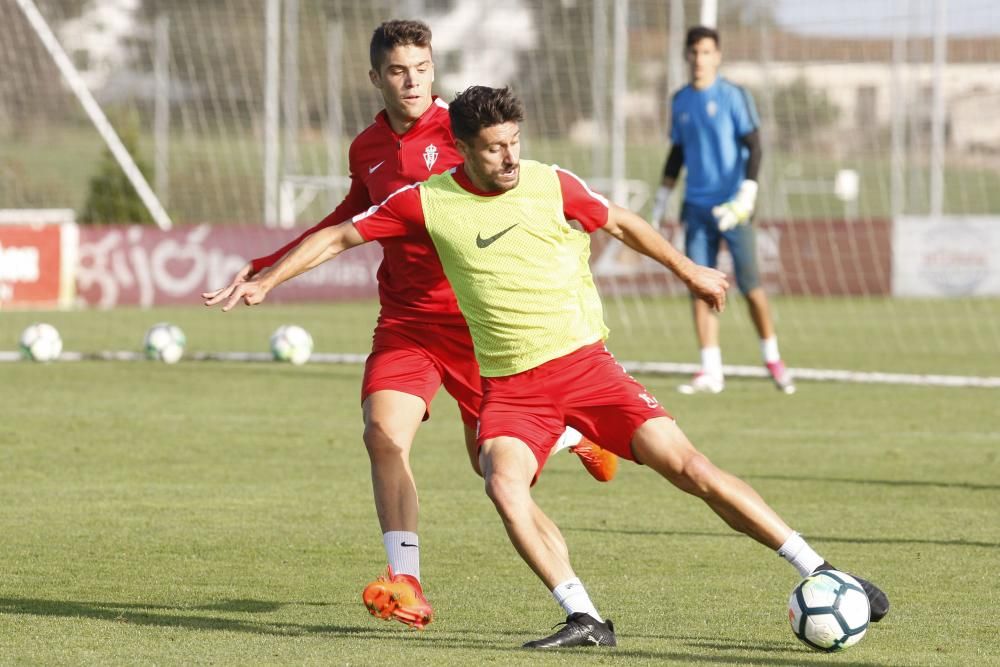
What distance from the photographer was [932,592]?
6.76 meters

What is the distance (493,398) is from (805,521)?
2.88 m

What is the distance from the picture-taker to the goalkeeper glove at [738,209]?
1214 cm

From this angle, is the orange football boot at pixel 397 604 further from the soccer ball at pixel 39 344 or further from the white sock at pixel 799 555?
the soccer ball at pixel 39 344

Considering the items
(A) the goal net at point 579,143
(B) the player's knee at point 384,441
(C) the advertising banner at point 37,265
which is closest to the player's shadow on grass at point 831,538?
(B) the player's knee at point 384,441

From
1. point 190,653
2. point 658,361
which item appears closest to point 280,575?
point 190,653

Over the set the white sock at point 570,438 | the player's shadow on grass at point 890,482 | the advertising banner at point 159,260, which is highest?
the white sock at point 570,438

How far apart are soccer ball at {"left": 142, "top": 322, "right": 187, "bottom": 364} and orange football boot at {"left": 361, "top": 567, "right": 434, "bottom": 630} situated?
1067 centimetres

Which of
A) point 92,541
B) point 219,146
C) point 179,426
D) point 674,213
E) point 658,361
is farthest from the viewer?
point 219,146

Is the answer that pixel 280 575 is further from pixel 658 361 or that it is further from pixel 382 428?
pixel 658 361

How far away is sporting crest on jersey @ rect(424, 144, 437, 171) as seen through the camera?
6930 millimetres

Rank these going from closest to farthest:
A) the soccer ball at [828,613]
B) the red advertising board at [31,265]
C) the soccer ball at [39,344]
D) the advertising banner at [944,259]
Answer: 1. the soccer ball at [828,613]
2. the soccer ball at [39,344]
3. the red advertising board at [31,265]
4. the advertising banner at [944,259]

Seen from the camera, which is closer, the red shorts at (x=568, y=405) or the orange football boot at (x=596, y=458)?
the red shorts at (x=568, y=405)

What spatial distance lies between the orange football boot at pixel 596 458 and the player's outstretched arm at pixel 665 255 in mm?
787

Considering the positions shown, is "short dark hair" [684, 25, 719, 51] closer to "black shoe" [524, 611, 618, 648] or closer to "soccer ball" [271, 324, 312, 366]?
"soccer ball" [271, 324, 312, 366]
